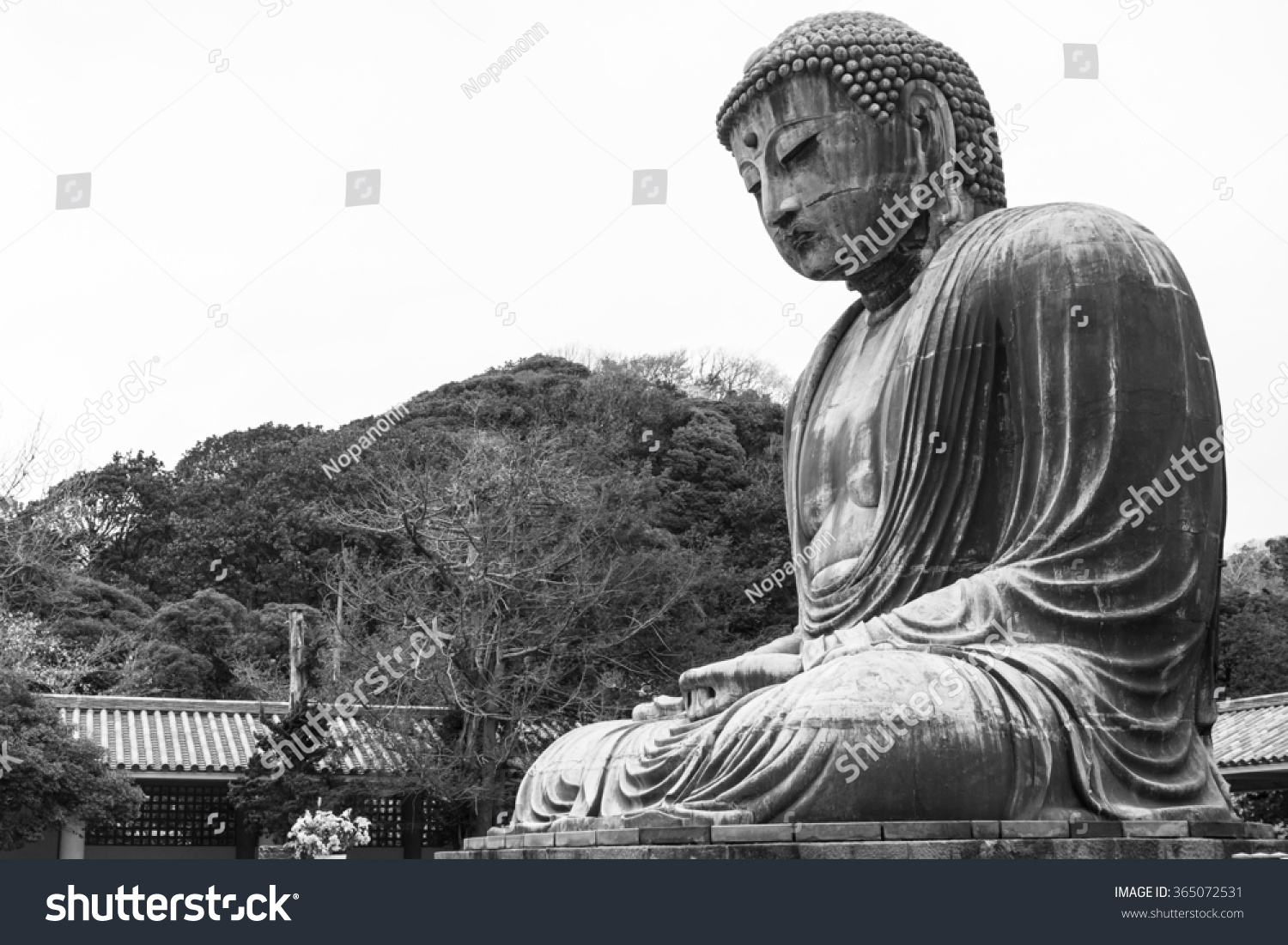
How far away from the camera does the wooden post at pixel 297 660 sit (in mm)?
20562

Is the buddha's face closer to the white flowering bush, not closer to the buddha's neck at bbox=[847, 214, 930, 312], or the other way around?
the buddha's neck at bbox=[847, 214, 930, 312]

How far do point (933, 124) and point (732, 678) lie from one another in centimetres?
261

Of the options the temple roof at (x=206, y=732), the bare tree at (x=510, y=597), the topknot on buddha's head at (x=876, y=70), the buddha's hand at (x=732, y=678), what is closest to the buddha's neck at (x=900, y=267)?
the topknot on buddha's head at (x=876, y=70)

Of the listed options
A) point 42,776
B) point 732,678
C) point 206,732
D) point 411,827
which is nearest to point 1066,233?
point 732,678

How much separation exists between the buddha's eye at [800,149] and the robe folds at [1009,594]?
0.74m

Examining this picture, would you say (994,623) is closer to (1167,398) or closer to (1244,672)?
(1167,398)

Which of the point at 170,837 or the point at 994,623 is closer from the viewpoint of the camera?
the point at 994,623

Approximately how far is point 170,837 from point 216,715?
246cm

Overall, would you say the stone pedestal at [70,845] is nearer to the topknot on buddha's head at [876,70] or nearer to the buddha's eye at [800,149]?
the buddha's eye at [800,149]

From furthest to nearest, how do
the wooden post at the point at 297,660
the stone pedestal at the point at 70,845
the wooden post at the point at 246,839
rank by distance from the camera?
1. the wooden post at the point at 297,660
2. the wooden post at the point at 246,839
3. the stone pedestal at the point at 70,845

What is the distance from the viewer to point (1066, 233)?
5.65 m

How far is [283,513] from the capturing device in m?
30.9

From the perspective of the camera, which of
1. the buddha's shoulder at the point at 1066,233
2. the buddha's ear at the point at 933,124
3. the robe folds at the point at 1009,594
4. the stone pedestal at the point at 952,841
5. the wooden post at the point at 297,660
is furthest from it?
the wooden post at the point at 297,660

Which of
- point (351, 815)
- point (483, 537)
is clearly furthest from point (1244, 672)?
point (351, 815)
